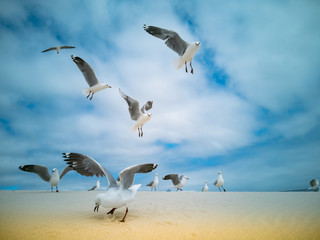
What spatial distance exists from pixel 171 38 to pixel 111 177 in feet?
19.3

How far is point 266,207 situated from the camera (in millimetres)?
6180

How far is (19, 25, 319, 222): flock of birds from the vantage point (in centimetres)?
440

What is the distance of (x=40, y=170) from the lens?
34.2 ft

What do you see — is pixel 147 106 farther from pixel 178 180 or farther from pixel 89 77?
pixel 178 180

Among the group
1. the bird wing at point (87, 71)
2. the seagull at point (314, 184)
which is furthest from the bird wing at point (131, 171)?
the seagull at point (314, 184)

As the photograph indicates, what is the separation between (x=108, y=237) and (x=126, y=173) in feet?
3.92

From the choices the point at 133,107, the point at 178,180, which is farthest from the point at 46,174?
the point at 178,180

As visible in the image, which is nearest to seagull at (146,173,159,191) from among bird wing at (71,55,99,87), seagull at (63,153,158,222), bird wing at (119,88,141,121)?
bird wing at (119,88,141,121)

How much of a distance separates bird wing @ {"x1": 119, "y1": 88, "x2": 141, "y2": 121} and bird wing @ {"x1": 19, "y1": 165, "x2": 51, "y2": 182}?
15.6 feet

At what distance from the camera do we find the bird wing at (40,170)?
993 centimetres

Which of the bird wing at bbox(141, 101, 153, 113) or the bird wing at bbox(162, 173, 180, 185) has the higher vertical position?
the bird wing at bbox(141, 101, 153, 113)

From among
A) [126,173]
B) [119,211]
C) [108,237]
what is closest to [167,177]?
[119,211]

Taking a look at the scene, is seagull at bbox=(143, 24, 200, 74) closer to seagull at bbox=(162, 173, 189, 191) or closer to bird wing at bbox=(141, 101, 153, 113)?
bird wing at bbox=(141, 101, 153, 113)

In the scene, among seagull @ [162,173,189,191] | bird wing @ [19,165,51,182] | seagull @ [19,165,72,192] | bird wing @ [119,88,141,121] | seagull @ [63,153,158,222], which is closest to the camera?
seagull @ [63,153,158,222]
